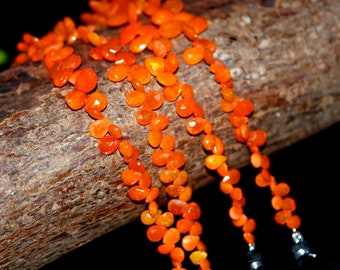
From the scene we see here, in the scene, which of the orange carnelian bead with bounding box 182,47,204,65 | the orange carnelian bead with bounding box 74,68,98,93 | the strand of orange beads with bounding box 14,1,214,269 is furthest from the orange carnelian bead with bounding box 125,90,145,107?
the orange carnelian bead with bounding box 182,47,204,65

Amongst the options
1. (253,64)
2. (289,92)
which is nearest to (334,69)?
(289,92)

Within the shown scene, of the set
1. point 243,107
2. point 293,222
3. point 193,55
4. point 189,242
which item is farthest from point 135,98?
point 293,222

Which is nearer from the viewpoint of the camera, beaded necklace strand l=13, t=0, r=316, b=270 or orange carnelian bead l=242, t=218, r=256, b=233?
beaded necklace strand l=13, t=0, r=316, b=270

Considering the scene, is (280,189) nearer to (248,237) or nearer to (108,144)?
Result: (248,237)

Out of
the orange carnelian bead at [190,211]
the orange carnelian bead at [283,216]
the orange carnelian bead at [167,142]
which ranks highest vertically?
the orange carnelian bead at [167,142]

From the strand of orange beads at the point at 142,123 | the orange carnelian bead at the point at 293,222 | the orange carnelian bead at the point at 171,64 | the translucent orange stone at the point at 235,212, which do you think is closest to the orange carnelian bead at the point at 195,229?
the strand of orange beads at the point at 142,123

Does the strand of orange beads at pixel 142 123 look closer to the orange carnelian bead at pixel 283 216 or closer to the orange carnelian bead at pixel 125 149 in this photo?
the orange carnelian bead at pixel 125 149

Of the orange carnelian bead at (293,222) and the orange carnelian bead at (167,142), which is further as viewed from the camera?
the orange carnelian bead at (293,222)

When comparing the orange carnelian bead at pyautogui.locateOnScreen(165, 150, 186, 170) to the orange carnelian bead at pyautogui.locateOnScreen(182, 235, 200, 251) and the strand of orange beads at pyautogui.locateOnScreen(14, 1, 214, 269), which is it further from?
the orange carnelian bead at pyautogui.locateOnScreen(182, 235, 200, 251)

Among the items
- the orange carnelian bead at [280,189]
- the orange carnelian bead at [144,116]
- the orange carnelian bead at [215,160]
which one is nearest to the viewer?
the orange carnelian bead at [144,116]
